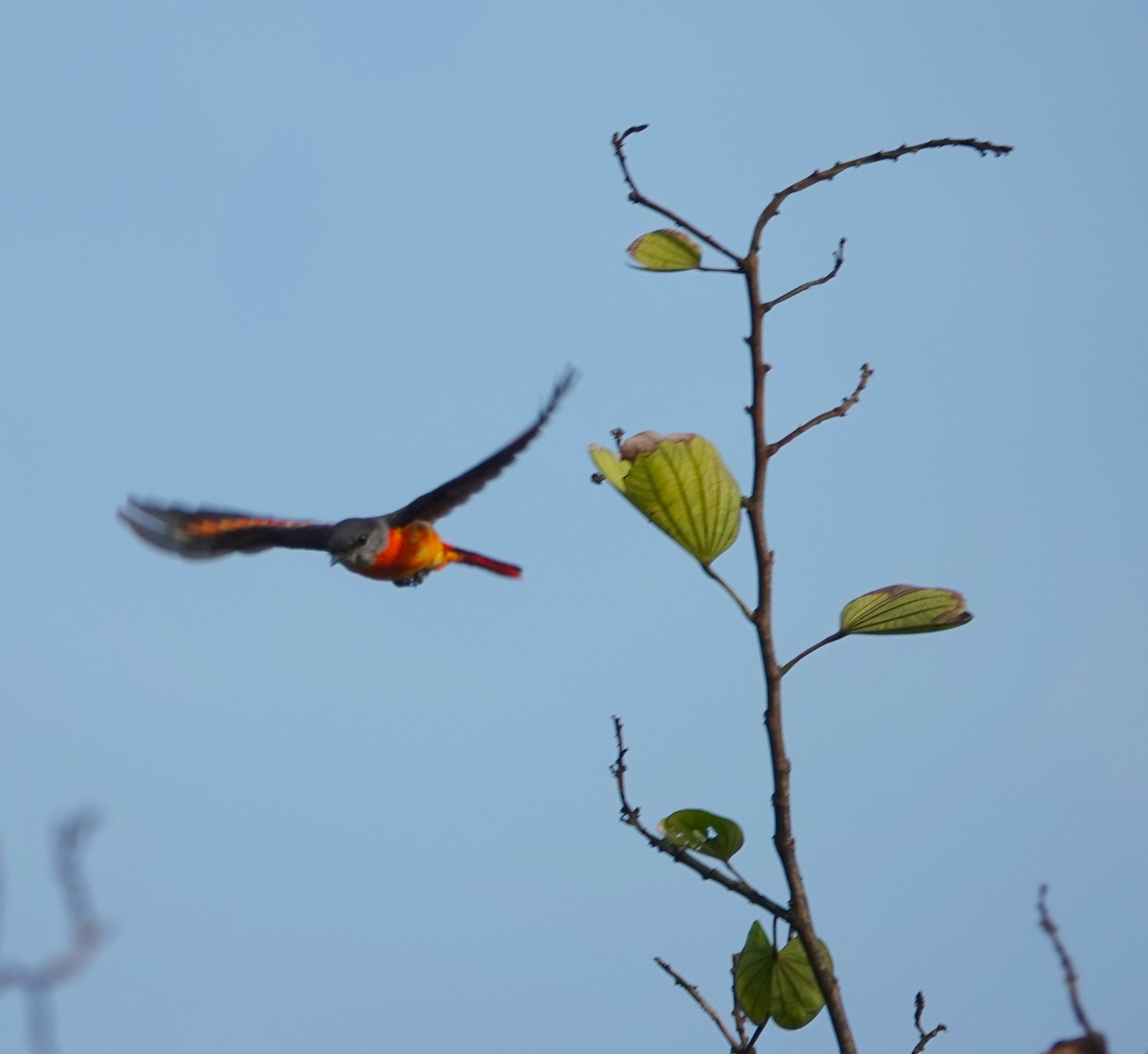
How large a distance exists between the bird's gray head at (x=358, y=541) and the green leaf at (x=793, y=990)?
11.1 feet

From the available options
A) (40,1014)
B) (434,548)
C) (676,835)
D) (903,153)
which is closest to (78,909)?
(40,1014)

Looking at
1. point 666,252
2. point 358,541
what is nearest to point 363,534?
point 358,541

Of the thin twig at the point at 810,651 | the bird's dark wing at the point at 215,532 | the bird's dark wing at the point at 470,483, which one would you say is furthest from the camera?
the bird's dark wing at the point at 215,532

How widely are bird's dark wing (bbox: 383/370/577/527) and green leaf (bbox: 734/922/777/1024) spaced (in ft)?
8.40

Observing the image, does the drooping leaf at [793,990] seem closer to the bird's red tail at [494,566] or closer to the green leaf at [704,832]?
the green leaf at [704,832]

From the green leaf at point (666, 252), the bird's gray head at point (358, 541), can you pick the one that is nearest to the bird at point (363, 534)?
the bird's gray head at point (358, 541)

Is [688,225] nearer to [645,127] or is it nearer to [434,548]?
[645,127]

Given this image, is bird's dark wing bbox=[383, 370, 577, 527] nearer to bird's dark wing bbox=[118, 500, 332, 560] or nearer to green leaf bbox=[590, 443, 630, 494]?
bird's dark wing bbox=[118, 500, 332, 560]

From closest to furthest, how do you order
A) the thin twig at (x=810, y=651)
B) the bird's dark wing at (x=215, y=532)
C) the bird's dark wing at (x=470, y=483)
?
the thin twig at (x=810, y=651) → the bird's dark wing at (x=470, y=483) → the bird's dark wing at (x=215, y=532)

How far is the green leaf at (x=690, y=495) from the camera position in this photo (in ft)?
5.73

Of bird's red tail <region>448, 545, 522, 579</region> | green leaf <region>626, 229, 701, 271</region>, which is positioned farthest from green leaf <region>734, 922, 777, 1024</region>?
bird's red tail <region>448, 545, 522, 579</region>

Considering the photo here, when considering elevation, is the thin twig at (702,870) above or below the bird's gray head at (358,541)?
below

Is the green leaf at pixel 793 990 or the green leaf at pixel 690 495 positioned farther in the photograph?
the green leaf at pixel 793 990

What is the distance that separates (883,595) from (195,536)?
4.29 meters
